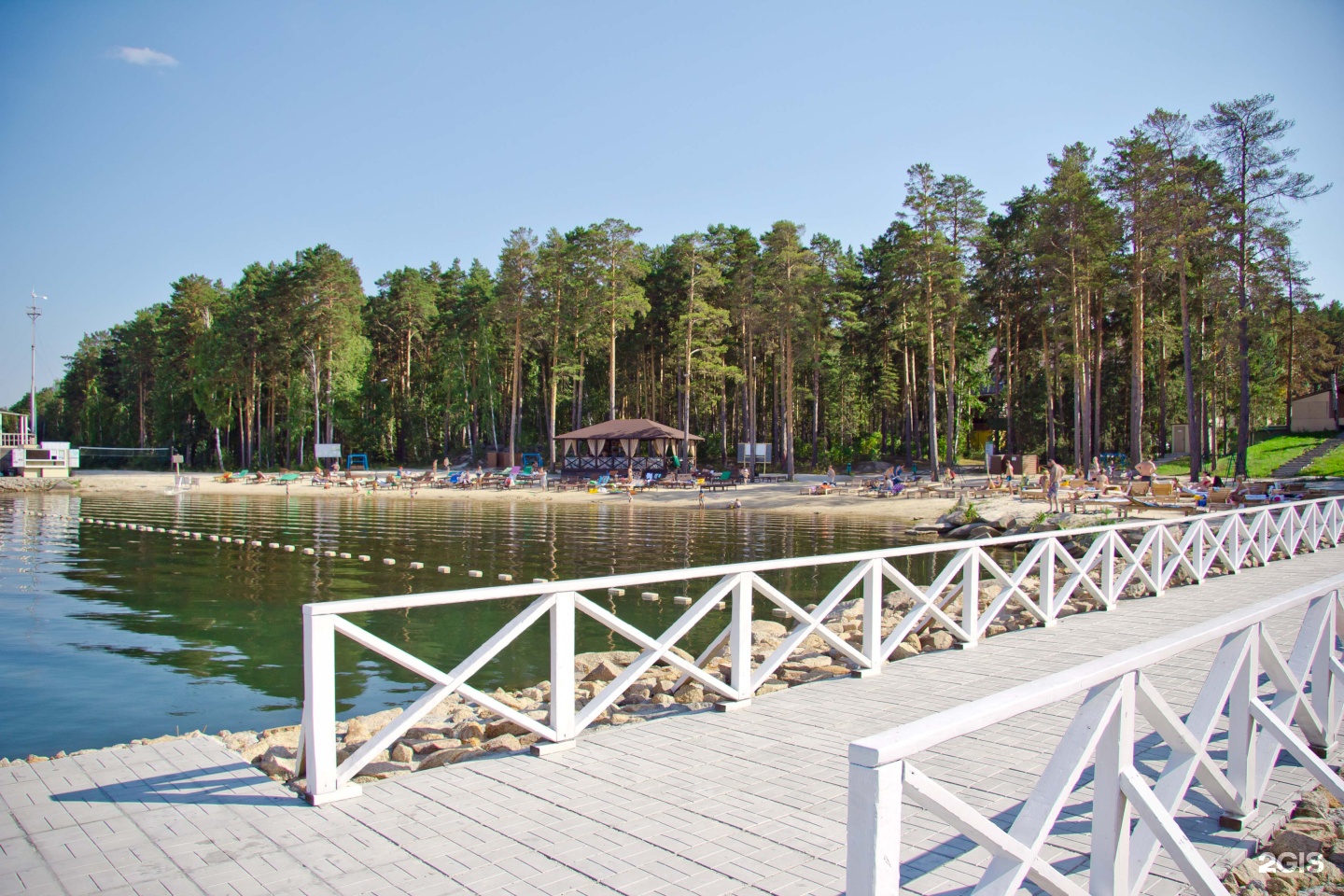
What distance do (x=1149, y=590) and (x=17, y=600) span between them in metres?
17.5

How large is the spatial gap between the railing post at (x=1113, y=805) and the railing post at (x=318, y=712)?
10.7ft

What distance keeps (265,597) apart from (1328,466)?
119 feet

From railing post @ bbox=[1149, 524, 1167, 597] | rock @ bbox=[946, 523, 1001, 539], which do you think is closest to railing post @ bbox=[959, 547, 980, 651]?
railing post @ bbox=[1149, 524, 1167, 597]

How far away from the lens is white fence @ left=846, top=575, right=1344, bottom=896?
1939 mm

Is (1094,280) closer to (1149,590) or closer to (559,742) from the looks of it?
(1149,590)

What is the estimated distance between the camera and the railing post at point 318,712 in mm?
3988

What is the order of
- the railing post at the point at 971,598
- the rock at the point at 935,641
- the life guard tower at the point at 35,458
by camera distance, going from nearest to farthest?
the railing post at the point at 971,598 < the rock at the point at 935,641 < the life guard tower at the point at 35,458

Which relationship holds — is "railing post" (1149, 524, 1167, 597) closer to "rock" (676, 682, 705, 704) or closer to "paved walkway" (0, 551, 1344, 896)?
"paved walkway" (0, 551, 1344, 896)

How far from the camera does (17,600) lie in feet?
46.4

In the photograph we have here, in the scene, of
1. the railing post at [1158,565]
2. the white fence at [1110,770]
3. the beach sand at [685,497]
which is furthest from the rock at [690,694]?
the beach sand at [685,497]

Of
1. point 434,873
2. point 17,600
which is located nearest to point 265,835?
point 434,873

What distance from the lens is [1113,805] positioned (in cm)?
250

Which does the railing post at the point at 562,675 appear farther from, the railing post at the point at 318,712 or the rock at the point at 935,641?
the rock at the point at 935,641

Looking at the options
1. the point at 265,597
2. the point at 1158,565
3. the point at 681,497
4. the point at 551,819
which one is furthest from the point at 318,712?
the point at 681,497
